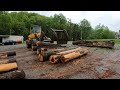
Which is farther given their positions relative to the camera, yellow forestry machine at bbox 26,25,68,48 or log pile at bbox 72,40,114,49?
log pile at bbox 72,40,114,49

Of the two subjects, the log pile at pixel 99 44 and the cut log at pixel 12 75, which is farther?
the log pile at pixel 99 44

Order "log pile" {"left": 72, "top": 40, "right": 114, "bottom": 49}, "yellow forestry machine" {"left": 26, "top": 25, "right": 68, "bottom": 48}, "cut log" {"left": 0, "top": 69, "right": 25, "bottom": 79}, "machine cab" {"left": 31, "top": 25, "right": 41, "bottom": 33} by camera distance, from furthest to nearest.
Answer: "machine cab" {"left": 31, "top": 25, "right": 41, "bottom": 33}, "log pile" {"left": 72, "top": 40, "right": 114, "bottom": 49}, "yellow forestry machine" {"left": 26, "top": 25, "right": 68, "bottom": 48}, "cut log" {"left": 0, "top": 69, "right": 25, "bottom": 79}

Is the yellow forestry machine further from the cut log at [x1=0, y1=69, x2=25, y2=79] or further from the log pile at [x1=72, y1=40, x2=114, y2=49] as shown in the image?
the cut log at [x1=0, y1=69, x2=25, y2=79]

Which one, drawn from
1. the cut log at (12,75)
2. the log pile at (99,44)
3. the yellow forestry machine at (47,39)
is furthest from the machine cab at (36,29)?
the cut log at (12,75)

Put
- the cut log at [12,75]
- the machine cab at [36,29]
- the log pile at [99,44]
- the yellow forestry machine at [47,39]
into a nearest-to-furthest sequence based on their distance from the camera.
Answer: the cut log at [12,75], the yellow forestry machine at [47,39], the log pile at [99,44], the machine cab at [36,29]

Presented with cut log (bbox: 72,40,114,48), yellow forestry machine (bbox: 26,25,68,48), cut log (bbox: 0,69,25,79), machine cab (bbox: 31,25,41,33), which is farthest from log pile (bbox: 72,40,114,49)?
cut log (bbox: 0,69,25,79)

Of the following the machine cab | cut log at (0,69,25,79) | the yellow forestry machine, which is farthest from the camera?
the machine cab

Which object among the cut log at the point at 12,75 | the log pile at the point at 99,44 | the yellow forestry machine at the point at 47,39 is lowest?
the cut log at the point at 12,75

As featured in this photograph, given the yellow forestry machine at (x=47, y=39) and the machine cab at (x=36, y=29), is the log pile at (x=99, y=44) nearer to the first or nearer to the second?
the yellow forestry machine at (x=47, y=39)

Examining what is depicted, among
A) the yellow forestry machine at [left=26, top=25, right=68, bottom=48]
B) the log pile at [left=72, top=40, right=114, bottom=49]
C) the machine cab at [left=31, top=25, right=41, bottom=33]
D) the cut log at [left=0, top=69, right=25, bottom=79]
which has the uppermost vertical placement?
the machine cab at [left=31, top=25, right=41, bottom=33]
